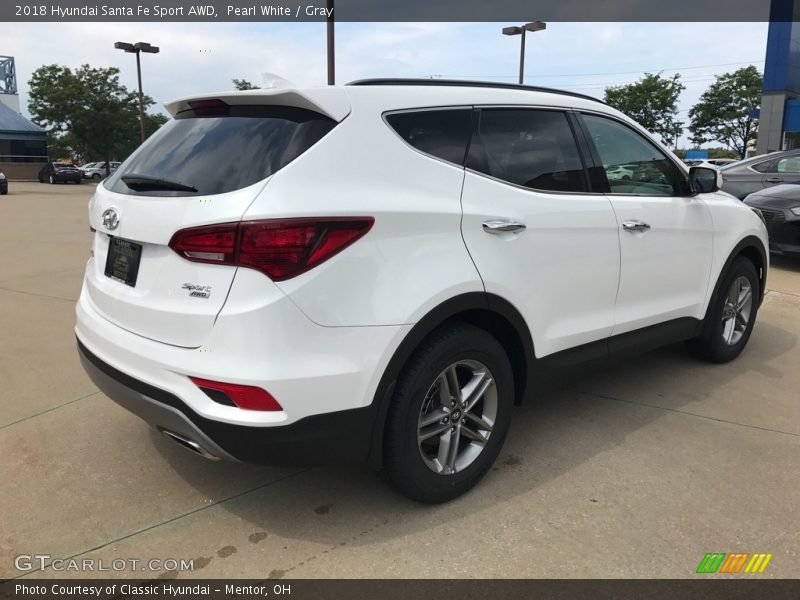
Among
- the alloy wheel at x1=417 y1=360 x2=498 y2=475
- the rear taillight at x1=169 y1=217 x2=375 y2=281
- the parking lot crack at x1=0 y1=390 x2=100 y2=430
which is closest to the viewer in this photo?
the rear taillight at x1=169 y1=217 x2=375 y2=281

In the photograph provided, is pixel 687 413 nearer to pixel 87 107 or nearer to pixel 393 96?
pixel 393 96

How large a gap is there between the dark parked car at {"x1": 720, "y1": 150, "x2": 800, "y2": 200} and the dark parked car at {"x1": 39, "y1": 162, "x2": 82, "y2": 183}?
3901 cm

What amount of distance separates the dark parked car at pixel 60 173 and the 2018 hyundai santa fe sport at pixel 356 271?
41.9 m

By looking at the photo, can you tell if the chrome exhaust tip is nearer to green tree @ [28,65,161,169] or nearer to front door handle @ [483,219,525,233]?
front door handle @ [483,219,525,233]

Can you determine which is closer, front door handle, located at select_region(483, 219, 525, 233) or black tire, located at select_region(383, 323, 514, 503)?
black tire, located at select_region(383, 323, 514, 503)

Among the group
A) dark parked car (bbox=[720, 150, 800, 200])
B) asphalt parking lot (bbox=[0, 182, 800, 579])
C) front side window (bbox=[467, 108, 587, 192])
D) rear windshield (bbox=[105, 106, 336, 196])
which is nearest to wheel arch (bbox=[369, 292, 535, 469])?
asphalt parking lot (bbox=[0, 182, 800, 579])

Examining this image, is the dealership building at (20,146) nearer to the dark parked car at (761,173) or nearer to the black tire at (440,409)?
the dark parked car at (761,173)

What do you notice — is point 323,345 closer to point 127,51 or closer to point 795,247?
point 795,247

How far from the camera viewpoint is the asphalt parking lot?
255 cm

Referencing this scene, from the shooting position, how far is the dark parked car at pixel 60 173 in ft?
130

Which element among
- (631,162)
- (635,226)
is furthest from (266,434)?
(631,162)

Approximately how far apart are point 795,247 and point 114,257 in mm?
8222

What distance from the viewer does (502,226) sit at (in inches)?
112

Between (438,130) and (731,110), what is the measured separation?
45.9 metres
